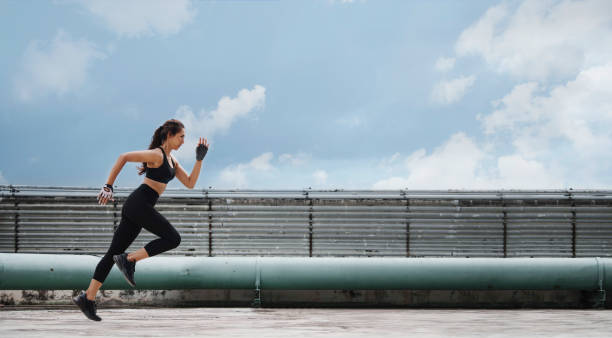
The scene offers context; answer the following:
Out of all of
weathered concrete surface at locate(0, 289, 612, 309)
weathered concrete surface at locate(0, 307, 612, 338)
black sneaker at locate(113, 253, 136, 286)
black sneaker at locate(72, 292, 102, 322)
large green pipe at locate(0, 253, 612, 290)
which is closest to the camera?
black sneaker at locate(113, 253, 136, 286)

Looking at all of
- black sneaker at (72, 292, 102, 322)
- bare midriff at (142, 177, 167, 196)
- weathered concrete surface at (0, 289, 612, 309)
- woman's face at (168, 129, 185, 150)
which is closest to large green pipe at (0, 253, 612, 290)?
weathered concrete surface at (0, 289, 612, 309)

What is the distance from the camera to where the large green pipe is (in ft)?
23.5

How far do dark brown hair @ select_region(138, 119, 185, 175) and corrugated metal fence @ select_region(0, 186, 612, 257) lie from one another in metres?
3.62

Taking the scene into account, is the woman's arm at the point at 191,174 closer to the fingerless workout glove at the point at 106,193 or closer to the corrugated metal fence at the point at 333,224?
the fingerless workout glove at the point at 106,193

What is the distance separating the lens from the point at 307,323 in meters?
5.66

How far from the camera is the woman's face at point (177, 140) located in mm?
4746

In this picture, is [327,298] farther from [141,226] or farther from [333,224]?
[141,226]

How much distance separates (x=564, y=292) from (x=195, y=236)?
5.90 meters

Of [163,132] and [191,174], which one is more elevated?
[163,132]

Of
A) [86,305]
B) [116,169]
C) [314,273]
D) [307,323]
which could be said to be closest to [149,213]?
[116,169]

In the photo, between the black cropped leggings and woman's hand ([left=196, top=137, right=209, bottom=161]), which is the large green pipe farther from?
woman's hand ([left=196, top=137, right=209, bottom=161])

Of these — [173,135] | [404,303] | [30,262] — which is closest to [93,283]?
[173,135]

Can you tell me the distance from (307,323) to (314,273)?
66.0 inches

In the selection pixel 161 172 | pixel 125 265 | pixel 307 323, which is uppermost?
pixel 161 172
